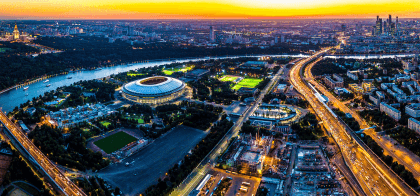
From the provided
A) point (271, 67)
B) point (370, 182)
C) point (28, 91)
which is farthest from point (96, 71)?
point (370, 182)

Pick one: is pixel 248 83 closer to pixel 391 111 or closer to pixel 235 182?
pixel 391 111

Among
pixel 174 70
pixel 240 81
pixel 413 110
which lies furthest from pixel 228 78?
pixel 413 110

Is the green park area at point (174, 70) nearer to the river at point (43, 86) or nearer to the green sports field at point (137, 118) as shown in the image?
the river at point (43, 86)

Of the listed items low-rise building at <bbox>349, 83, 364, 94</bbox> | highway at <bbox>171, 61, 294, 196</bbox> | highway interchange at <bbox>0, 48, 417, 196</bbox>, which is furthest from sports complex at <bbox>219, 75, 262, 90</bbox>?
low-rise building at <bbox>349, 83, 364, 94</bbox>

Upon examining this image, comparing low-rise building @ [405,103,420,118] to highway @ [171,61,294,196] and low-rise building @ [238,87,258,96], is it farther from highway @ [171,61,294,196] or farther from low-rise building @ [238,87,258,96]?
low-rise building @ [238,87,258,96]

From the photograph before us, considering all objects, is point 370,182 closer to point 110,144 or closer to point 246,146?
point 246,146

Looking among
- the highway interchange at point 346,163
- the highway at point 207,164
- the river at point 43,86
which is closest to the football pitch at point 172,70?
the river at point 43,86
